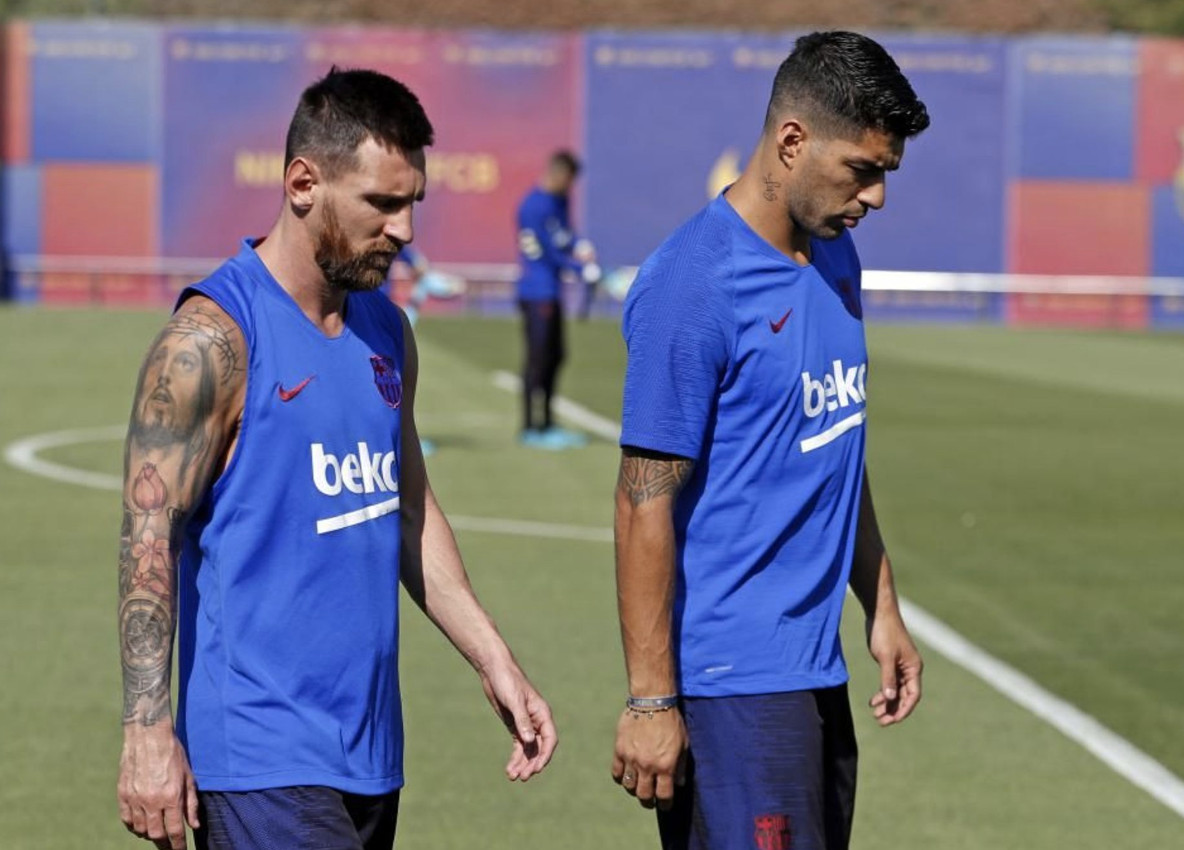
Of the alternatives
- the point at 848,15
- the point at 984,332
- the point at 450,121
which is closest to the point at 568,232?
the point at 984,332

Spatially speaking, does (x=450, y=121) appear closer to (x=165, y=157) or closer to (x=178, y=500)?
(x=165, y=157)

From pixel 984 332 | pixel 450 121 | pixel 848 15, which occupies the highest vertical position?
pixel 848 15

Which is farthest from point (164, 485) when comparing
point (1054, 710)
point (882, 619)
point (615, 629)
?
point (615, 629)

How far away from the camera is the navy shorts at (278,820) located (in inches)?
164

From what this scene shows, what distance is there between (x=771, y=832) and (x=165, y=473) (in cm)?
133

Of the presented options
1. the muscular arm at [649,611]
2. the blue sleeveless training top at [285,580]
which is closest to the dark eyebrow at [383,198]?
the blue sleeveless training top at [285,580]

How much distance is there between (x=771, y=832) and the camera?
14.8ft

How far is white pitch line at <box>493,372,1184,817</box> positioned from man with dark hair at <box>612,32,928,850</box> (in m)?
3.55

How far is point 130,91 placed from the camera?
1828 inches

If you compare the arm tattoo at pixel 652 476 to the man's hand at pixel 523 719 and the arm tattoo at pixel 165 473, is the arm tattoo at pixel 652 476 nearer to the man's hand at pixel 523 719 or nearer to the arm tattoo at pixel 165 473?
the man's hand at pixel 523 719

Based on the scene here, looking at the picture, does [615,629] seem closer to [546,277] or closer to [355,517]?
[355,517]

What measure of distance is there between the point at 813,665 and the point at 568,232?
14.8 metres

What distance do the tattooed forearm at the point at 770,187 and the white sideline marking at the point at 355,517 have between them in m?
0.94

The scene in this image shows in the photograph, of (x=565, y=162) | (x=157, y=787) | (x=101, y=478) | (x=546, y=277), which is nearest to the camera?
(x=157, y=787)
